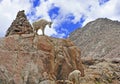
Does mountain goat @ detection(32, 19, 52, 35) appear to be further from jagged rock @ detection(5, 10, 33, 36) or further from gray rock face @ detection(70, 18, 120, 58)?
gray rock face @ detection(70, 18, 120, 58)

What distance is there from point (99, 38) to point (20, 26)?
401 ft

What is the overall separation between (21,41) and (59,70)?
5.86 m

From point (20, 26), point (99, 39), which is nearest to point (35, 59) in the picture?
point (20, 26)

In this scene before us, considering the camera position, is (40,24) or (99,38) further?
(99,38)

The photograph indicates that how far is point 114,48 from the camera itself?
479 ft

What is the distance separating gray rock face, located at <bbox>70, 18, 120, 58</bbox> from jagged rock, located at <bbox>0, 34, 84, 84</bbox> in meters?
92.2

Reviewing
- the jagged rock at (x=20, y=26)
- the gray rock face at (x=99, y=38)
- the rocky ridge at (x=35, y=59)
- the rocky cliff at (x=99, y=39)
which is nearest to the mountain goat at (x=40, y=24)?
the rocky ridge at (x=35, y=59)

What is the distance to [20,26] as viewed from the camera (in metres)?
47.0

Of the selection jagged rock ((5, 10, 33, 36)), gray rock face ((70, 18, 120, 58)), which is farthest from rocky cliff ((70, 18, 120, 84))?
jagged rock ((5, 10, 33, 36))

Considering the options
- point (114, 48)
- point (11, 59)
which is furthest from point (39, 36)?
point (114, 48)

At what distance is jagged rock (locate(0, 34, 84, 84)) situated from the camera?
116 ft

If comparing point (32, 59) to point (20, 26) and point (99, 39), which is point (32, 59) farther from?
point (99, 39)

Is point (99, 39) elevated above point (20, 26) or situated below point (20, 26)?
above

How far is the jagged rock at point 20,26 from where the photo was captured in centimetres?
4480
